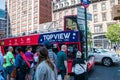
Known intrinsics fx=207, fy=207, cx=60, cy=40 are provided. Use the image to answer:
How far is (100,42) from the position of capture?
54.7m

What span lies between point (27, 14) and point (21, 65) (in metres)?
81.3

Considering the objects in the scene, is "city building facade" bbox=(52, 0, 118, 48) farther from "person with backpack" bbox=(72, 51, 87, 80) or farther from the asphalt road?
"person with backpack" bbox=(72, 51, 87, 80)

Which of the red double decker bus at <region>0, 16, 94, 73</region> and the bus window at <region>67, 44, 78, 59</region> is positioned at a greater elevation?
the red double decker bus at <region>0, 16, 94, 73</region>

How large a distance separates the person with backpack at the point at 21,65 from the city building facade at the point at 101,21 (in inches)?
1835

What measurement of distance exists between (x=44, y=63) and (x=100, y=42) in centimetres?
5250

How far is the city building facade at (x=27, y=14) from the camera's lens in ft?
268

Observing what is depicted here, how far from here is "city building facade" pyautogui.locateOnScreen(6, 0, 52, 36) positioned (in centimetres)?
8162

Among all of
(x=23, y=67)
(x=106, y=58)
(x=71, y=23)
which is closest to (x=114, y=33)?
(x=106, y=58)

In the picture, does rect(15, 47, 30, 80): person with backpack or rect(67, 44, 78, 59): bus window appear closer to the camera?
rect(15, 47, 30, 80): person with backpack

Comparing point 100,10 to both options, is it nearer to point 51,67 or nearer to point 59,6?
point 59,6

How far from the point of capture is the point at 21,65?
7512 millimetres

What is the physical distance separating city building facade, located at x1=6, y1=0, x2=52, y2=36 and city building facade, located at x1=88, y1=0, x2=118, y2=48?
25561 millimetres

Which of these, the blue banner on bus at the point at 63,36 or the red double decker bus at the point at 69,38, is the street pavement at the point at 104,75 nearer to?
Answer: the red double decker bus at the point at 69,38

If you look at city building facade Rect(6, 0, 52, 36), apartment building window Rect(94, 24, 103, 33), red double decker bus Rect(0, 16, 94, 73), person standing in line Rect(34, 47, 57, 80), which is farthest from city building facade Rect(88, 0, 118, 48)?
person standing in line Rect(34, 47, 57, 80)
